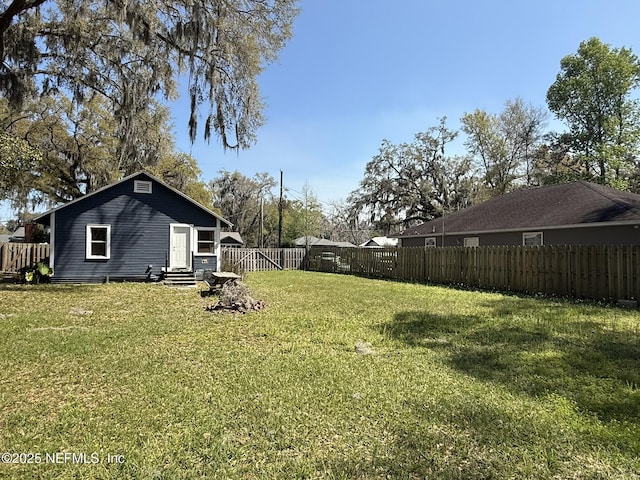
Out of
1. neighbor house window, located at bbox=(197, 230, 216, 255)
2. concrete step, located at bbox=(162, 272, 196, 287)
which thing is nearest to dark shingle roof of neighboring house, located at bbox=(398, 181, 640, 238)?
neighbor house window, located at bbox=(197, 230, 216, 255)

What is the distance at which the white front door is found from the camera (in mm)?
15352

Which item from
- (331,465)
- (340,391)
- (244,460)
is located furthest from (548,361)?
(244,460)

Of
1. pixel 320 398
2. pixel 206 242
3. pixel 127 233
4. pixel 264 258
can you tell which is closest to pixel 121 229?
pixel 127 233

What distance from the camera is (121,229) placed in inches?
575

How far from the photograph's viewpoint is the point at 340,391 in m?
3.84

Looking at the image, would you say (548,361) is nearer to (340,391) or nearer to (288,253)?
(340,391)

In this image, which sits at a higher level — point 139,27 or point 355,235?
point 139,27

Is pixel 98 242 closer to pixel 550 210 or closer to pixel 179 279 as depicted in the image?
pixel 179 279

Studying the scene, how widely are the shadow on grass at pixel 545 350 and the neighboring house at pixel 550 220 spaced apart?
6.15 meters

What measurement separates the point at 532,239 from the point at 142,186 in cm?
1639

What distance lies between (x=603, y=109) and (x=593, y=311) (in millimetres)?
24683

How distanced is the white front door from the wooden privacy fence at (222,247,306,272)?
457 centimetres

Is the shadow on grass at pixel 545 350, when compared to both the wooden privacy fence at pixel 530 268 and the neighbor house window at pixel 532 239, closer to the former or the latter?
the wooden privacy fence at pixel 530 268

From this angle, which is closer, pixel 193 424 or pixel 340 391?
pixel 193 424
